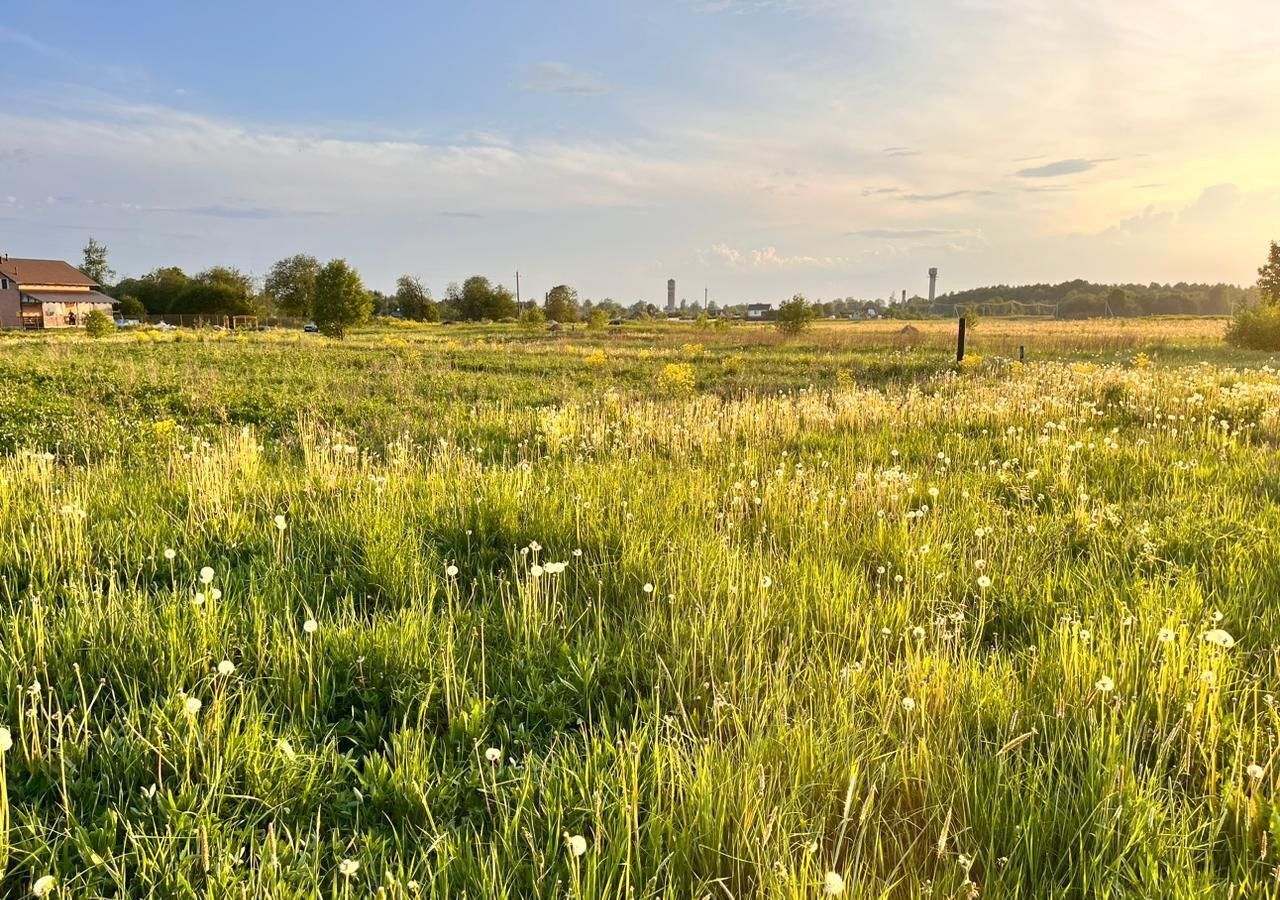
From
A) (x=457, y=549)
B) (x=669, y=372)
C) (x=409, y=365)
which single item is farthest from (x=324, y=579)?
(x=409, y=365)

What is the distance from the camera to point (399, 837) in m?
1.96

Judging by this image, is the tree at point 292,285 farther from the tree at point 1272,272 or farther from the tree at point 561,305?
the tree at point 1272,272

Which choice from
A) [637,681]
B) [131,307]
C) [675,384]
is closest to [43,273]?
[131,307]

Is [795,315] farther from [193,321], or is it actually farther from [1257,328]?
[193,321]

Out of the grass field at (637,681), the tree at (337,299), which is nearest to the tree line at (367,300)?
the tree at (337,299)

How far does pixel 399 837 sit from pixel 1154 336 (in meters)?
45.8

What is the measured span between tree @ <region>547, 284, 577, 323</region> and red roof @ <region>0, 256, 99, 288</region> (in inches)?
2193

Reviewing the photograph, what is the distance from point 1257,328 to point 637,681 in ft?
131

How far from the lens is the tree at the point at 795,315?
149 feet

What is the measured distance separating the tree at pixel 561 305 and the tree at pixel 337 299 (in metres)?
42.2

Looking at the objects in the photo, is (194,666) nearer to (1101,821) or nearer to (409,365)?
(1101,821)

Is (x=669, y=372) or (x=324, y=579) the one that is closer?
(x=324, y=579)

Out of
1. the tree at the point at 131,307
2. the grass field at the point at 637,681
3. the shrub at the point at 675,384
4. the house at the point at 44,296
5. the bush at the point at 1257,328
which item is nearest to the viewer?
the grass field at the point at 637,681

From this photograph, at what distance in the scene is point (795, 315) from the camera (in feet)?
150
